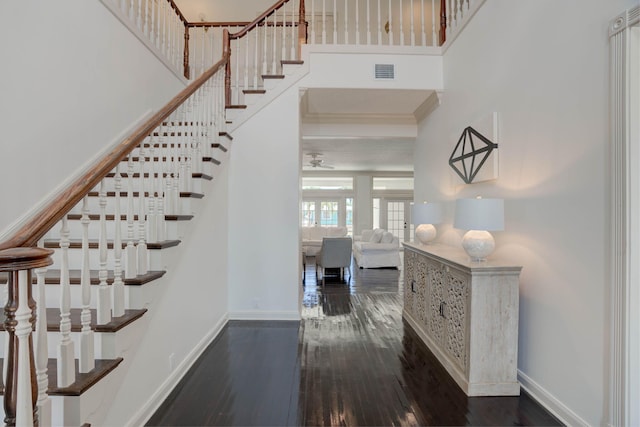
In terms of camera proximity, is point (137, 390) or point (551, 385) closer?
point (137, 390)

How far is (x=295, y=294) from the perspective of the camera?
3.72 metres

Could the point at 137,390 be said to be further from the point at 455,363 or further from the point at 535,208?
the point at 535,208

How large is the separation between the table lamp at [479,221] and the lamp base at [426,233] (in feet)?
3.65

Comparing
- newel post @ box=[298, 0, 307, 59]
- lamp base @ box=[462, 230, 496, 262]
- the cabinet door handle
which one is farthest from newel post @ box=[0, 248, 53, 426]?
newel post @ box=[298, 0, 307, 59]

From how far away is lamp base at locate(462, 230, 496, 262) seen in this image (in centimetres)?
229

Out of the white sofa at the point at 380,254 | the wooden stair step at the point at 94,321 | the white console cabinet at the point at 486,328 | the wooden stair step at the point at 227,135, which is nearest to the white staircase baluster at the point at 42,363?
the wooden stair step at the point at 94,321

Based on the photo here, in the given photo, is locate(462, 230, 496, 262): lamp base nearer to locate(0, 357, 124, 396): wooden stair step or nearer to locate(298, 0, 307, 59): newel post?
locate(0, 357, 124, 396): wooden stair step

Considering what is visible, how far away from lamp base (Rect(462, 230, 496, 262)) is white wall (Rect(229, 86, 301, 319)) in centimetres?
197

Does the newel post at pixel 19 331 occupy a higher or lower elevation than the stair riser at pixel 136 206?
lower

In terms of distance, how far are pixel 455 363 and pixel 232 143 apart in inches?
126

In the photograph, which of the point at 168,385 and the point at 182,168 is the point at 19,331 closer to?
the point at 168,385

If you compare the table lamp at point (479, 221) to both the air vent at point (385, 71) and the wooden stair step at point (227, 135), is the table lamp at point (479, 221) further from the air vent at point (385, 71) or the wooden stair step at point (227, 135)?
the wooden stair step at point (227, 135)

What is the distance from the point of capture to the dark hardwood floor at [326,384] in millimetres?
1953

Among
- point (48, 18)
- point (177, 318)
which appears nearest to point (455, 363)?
point (177, 318)
